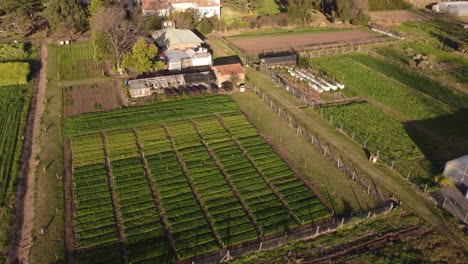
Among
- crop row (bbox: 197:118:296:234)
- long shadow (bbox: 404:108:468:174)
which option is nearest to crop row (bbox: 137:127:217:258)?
crop row (bbox: 197:118:296:234)

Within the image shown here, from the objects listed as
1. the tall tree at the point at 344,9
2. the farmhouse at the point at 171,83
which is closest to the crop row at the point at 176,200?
the farmhouse at the point at 171,83

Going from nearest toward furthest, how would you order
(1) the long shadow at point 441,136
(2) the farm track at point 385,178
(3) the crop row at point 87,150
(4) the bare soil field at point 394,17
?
(2) the farm track at point 385,178 < (3) the crop row at point 87,150 < (1) the long shadow at point 441,136 < (4) the bare soil field at point 394,17

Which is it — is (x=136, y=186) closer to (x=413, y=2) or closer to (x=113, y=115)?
(x=113, y=115)

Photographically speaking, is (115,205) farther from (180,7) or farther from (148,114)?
(180,7)

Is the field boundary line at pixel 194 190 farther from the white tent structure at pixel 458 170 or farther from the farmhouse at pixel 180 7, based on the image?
the farmhouse at pixel 180 7

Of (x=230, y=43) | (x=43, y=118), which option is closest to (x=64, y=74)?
(x=43, y=118)

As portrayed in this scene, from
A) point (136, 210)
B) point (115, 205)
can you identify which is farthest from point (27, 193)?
point (136, 210)
